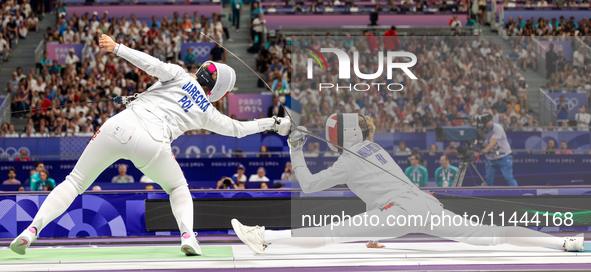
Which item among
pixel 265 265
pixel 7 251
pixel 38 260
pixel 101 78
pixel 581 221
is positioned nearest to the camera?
pixel 265 265

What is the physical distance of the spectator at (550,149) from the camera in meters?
6.29

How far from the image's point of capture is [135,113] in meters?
4.86

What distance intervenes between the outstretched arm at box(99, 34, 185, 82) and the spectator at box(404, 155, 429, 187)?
Result: 240cm

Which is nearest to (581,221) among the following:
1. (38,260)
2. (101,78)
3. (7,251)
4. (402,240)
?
(402,240)

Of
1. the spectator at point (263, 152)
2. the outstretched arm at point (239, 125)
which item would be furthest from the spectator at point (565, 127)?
the spectator at point (263, 152)

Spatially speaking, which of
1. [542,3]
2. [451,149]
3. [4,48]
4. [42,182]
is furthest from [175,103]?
[542,3]

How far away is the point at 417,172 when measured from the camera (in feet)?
19.7

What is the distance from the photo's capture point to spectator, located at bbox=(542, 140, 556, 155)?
20.6 ft

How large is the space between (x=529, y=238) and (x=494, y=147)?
1.53 meters

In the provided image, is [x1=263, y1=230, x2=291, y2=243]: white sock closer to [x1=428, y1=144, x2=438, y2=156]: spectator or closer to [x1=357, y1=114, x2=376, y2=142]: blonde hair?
[x1=357, y1=114, x2=376, y2=142]: blonde hair

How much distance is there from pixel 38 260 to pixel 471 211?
4.00 m

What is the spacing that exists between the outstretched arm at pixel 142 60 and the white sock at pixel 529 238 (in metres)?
2.95

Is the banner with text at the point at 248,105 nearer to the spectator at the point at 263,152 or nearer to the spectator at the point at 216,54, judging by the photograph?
the spectator at the point at 216,54

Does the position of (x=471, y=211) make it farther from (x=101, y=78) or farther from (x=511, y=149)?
(x=101, y=78)
